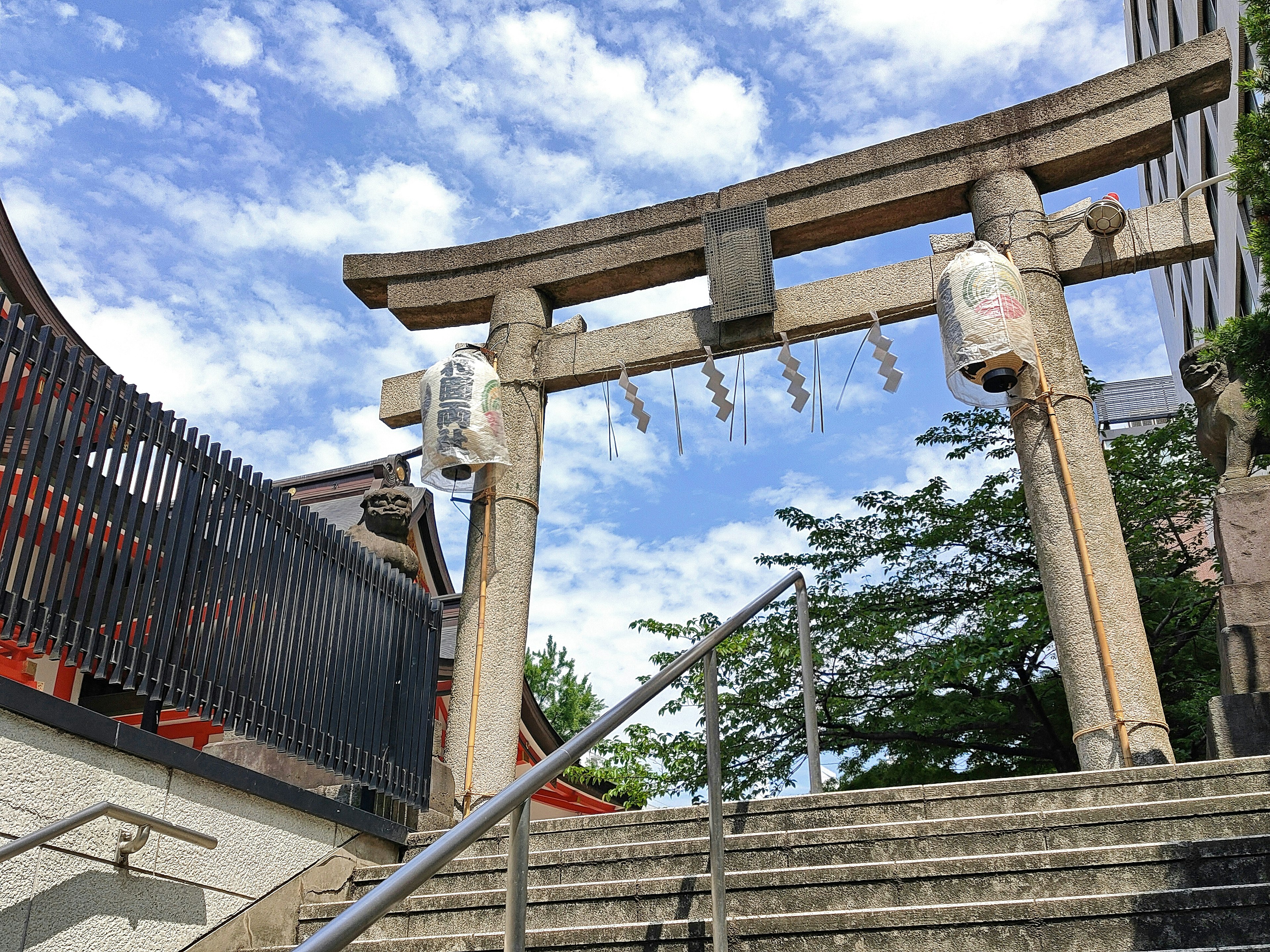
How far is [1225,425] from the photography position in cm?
677

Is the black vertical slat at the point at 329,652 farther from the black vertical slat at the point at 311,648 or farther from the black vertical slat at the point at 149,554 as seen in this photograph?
the black vertical slat at the point at 149,554

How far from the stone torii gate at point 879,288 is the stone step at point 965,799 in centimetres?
165

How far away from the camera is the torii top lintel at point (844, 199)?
23.8ft

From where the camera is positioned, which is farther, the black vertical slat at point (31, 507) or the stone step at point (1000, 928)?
the black vertical slat at point (31, 507)

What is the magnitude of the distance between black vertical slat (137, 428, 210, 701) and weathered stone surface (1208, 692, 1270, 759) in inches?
198

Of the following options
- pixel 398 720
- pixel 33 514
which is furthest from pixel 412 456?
pixel 33 514

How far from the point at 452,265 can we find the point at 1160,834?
6.61 m

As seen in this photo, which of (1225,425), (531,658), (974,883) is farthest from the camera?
(531,658)

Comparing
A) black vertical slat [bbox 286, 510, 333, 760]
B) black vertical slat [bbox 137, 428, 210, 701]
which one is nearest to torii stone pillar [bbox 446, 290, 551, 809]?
black vertical slat [bbox 286, 510, 333, 760]

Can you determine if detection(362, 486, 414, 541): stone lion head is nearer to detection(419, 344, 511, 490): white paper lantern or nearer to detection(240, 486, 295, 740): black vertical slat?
detection(419, 344, 511, 490): white paper lantern

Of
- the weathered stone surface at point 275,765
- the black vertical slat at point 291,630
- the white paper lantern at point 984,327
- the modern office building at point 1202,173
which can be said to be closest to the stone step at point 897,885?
the black vertical slat at point 291,630

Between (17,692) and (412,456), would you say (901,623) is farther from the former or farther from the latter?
(17,692)

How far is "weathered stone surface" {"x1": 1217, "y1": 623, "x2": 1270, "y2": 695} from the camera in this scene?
5676 mm

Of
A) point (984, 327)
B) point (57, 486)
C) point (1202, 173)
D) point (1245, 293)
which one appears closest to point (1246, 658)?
point (984, 327)
